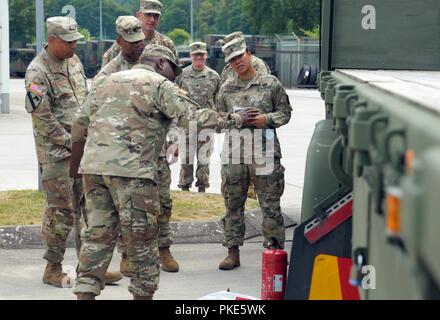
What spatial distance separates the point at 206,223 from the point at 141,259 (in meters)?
3.60

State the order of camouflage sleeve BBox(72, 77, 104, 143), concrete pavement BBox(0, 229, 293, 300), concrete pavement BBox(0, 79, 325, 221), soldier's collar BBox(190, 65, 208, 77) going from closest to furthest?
camouflage sleeve BBox(72, 77, 104, 143)
concrete pavement BBox(0, 229, 293, 300)
soldier's collar BBox(190, 65, 208, 77)
concrete pavement BBox(0, 79, 325, 221)

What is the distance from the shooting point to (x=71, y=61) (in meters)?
8.66

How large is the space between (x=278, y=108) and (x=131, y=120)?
2.32 meters

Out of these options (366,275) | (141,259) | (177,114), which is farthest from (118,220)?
(366,275)

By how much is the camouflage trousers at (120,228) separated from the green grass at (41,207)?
11.7ft

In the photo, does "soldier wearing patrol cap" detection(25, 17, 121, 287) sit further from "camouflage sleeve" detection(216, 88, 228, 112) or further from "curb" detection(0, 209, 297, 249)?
"curb" detection(0, 209, 297, 249)

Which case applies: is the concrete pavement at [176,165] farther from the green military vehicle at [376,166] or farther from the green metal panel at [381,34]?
the green military vehicle at [376,166]

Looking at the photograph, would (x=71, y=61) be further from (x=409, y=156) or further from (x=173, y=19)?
(x=173, y=19)

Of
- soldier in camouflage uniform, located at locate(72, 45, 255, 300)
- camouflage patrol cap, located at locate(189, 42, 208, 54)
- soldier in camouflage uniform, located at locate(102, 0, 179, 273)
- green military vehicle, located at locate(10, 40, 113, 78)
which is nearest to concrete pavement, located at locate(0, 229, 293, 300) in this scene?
soldier in camouflage uniform, located at locate(102, 0, 179, 273)

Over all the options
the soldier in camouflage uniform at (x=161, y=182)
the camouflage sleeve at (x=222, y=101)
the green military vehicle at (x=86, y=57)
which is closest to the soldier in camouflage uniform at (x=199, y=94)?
the soldier in camouflage uniform at (x=161, y=182)

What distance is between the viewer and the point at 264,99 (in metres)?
8.80

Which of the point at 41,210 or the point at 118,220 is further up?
the point at 118,220

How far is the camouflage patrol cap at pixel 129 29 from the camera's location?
327 inches

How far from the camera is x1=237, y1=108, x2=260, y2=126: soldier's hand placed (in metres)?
8.41
